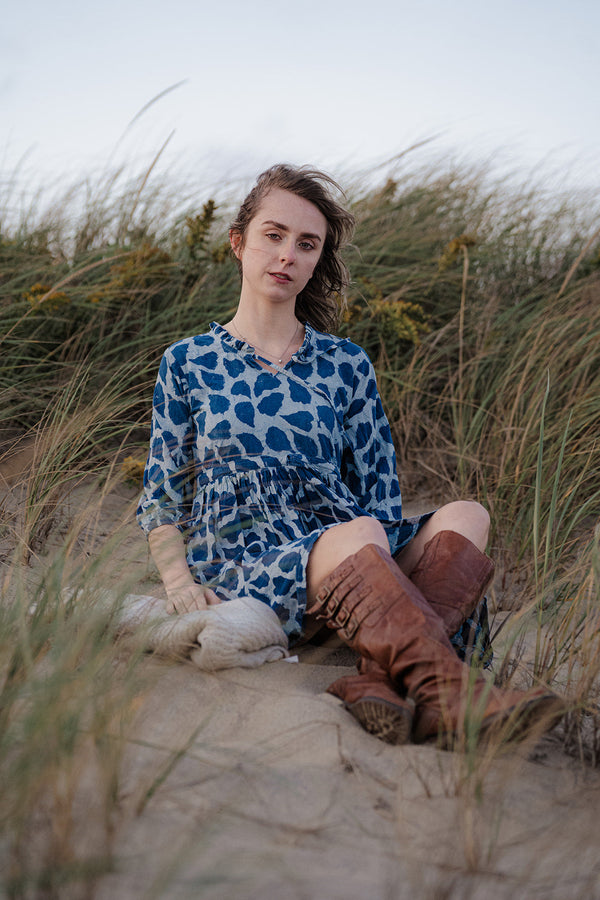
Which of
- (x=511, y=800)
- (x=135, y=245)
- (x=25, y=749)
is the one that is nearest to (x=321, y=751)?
(x=511, y=800)

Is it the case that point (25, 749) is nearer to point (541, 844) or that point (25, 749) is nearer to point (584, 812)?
point (541, 844)

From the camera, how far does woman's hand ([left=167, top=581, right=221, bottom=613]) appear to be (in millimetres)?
2029

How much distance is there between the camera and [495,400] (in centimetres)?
342

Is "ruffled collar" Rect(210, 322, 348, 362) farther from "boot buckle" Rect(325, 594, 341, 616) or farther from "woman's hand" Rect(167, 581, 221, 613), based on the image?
"boot buckle" Rect(325, 594, 341, 616)

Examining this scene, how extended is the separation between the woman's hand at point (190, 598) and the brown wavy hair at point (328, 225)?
108 centimetres

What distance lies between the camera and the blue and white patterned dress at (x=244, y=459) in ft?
7.39

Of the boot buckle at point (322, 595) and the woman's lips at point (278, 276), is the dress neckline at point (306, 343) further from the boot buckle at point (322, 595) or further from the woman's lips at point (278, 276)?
the boot buckle at point (322, 595)

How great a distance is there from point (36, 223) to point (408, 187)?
228 cm

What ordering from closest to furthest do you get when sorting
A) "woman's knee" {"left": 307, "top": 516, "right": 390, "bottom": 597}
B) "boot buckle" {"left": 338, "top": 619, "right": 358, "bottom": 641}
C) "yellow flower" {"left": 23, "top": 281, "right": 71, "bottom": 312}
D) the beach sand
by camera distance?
the beach sand, "boot buckle" {"left": 338, "top": 619, "right": 358, "bottom": 641}, "woman's knee" {"left": 307, "top": 516, "right": 390, "bottom": 597}, "yellow flower" {"left": 23, "top": 281, "right": 71, "bottom": 312}

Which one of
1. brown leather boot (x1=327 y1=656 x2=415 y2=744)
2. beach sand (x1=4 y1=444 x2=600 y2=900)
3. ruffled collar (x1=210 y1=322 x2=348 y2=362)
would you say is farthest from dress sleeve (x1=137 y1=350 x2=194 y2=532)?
brown leather boot (x1=327 y1=656 x2=415 y2=744)

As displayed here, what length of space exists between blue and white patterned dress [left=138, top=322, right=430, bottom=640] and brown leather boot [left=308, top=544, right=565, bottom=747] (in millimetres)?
365

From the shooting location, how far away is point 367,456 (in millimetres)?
2533

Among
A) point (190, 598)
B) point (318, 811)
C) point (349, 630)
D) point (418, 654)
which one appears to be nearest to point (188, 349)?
point (190, 598)

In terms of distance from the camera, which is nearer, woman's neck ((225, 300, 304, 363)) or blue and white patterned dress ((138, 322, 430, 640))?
blue and white patterned dress ((138, 322, 430, 640))
